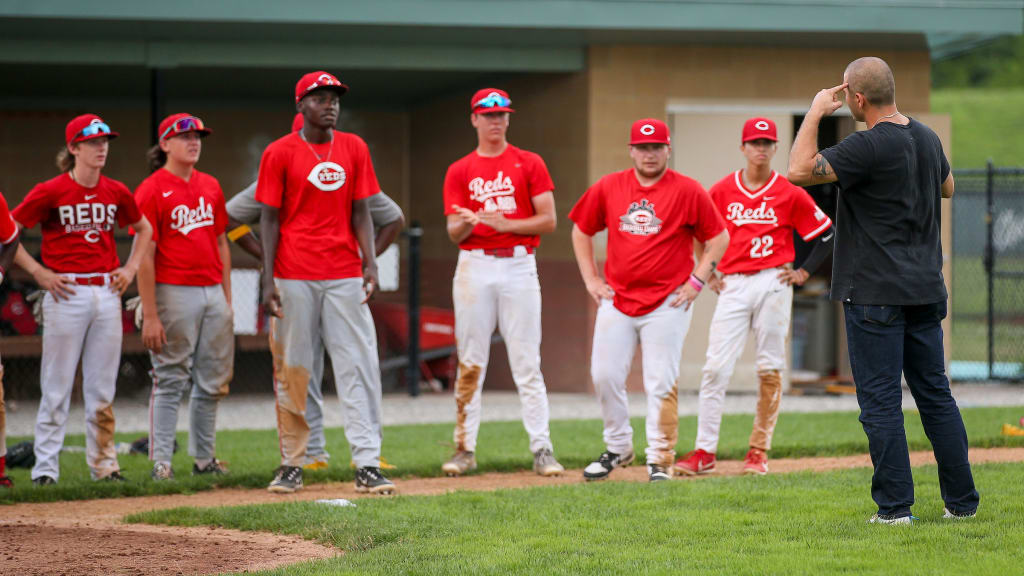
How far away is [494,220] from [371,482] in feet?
5.98

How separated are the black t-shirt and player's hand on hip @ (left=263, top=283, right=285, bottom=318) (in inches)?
126

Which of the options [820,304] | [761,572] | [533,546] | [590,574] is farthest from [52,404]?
[820,304]

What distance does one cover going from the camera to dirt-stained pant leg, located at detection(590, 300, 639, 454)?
7.41 m

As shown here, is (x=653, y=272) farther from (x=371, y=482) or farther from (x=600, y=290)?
(x=371, y=482)

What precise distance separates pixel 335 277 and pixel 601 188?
173 centimetres

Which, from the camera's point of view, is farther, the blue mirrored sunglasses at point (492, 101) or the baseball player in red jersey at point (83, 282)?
the blue mirrored sunglasses at point (492, 101)

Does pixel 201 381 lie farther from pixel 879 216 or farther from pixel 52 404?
pixel 879 216

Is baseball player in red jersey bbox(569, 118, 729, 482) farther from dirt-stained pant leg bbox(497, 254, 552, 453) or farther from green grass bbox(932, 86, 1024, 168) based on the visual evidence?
green grass bbox(932, 86, 1024, 168)

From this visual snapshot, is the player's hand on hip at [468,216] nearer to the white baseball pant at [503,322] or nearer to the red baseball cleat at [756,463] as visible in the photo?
the white baseball pant at [503,322]

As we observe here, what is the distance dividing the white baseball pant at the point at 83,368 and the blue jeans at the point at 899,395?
4560mm

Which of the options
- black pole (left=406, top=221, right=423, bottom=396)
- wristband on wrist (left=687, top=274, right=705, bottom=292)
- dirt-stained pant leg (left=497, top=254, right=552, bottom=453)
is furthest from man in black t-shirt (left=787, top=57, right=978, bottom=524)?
black pole (left=406, top=221, right=423, bottom=396)

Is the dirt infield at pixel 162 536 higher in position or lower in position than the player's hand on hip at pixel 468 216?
lower

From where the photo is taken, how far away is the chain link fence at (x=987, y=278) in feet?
49.4

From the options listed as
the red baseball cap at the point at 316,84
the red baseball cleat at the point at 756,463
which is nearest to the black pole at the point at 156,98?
the red baseball cap at the point at 316,84
